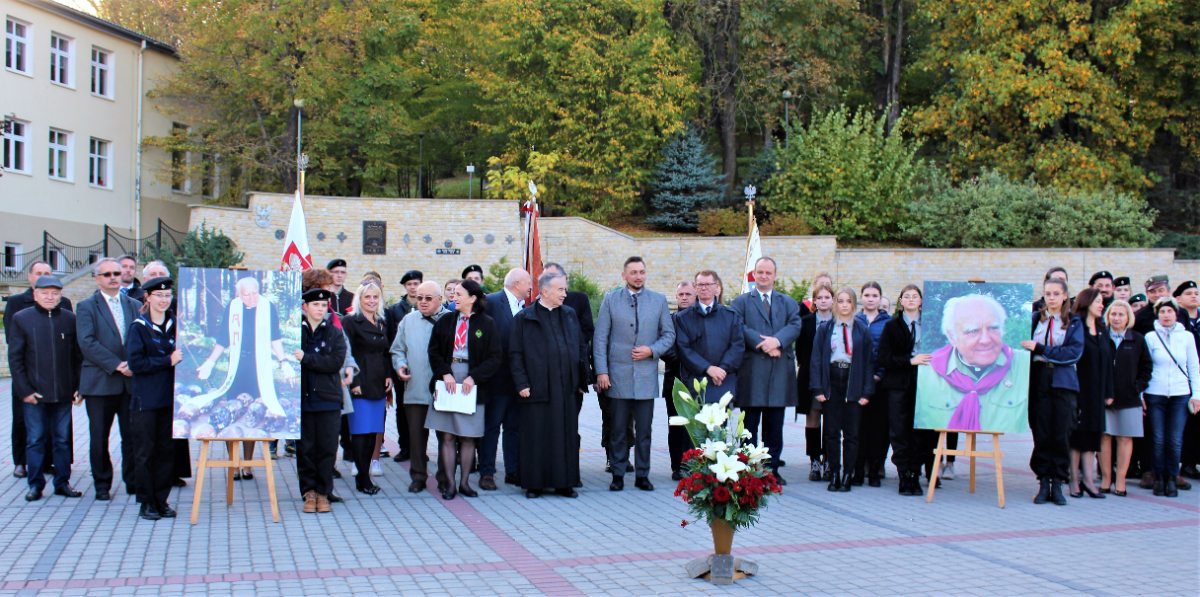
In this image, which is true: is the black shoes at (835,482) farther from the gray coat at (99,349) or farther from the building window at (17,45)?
the building window at (17,45)

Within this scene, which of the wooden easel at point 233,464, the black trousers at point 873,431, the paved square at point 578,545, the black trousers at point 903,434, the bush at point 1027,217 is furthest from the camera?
the bush at point 1027,217

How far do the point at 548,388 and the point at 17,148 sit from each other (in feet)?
95.4

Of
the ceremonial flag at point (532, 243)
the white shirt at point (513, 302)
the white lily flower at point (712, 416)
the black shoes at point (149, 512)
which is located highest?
the ceremonial flag at point (532, 243)

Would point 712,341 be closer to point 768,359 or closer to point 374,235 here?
point 768,359

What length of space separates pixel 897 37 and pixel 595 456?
29.8 metres

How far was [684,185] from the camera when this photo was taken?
30.8 metres

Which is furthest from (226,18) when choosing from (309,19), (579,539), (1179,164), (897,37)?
(1179,164)

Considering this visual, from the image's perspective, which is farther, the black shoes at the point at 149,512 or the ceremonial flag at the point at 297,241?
the ceremonial flag at the point at 297,241

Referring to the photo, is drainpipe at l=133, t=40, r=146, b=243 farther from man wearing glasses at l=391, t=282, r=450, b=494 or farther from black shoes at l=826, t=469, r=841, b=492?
black shoes at l=826, t=469, r=841, b=492

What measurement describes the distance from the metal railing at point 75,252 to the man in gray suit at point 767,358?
2299 cm

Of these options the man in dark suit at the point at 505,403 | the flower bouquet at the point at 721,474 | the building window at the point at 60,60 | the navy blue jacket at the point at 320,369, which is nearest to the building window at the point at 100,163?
the building window at the point at 60,60

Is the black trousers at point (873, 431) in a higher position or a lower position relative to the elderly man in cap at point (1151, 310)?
lower

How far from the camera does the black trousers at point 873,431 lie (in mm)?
8953

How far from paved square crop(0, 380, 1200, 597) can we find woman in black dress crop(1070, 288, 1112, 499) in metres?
0.37
